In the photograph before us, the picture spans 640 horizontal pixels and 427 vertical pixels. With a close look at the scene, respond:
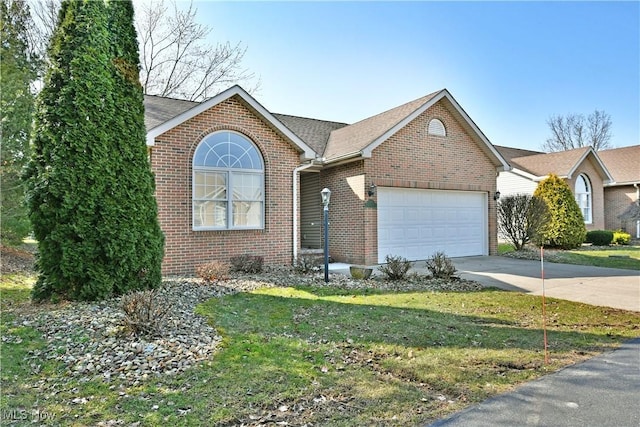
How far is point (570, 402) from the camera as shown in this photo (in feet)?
10.7

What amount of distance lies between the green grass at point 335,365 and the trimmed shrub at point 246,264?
3139 millimetres

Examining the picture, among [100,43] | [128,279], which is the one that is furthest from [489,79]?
[128,279]

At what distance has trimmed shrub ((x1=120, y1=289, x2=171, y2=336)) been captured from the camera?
441 centimetres

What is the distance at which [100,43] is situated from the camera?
6.70 meters

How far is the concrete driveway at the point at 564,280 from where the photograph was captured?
7.51 m

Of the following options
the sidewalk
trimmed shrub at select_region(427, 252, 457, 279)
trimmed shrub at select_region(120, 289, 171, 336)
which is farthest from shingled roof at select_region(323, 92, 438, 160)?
the sidewalk

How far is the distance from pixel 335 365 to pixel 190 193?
7182 mm

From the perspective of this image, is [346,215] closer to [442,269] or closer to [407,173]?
[407,173]

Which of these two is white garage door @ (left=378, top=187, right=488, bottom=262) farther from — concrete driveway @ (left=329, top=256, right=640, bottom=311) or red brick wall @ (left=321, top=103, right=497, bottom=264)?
concrete driveway @ (left=329, top=256, right=640, bottom=311)

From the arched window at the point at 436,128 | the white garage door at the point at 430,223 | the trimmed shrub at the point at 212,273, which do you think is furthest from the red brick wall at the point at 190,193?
the arched window at the point at 436,128

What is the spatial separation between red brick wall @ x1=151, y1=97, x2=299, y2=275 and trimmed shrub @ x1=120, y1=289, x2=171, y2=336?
5032 mm

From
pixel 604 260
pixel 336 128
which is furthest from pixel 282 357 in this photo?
pixel 336 128

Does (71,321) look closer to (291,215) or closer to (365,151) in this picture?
(291,215)

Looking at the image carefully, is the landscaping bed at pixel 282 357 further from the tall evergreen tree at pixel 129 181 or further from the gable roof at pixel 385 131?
the gable roof at pixel 385 131
